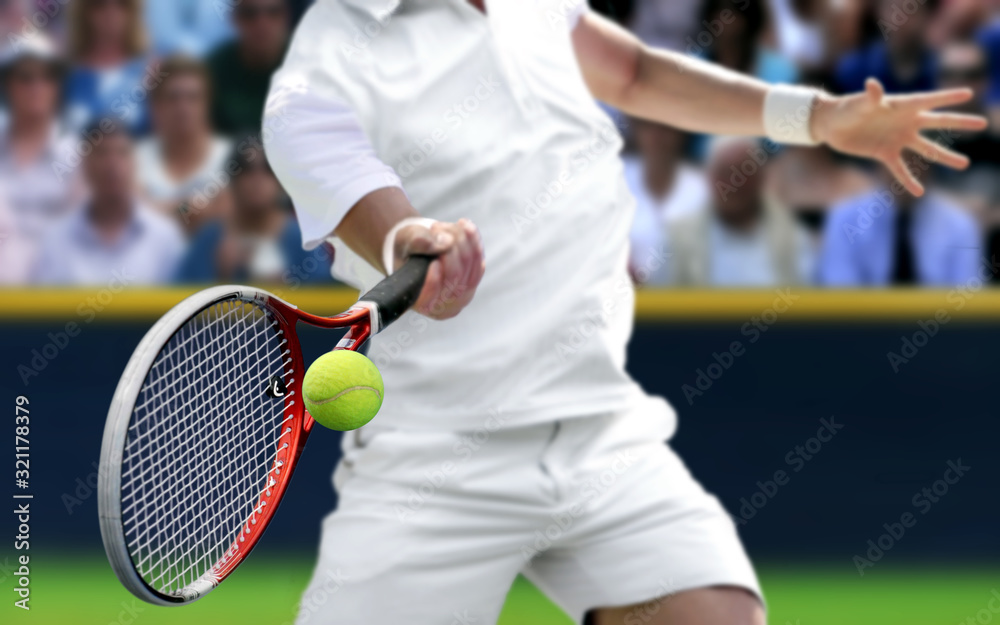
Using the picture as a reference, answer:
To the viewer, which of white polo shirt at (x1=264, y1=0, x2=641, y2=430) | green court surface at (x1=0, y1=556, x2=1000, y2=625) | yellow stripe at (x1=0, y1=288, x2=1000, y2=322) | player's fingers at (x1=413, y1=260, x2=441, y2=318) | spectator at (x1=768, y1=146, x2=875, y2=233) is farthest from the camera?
spectator at (x1=768, y1=146, x2=875, y2=233)

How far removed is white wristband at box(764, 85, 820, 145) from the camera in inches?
89.1

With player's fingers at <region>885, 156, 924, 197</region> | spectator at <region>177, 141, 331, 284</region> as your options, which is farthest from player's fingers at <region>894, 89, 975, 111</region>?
spectator at <region>177, 141, 331, 284</region>

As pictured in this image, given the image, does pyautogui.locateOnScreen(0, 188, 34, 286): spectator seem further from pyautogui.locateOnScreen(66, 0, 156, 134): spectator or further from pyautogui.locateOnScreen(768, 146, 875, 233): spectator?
pyautogui.locateOnScreen(768, 146, 875, 233): spectator

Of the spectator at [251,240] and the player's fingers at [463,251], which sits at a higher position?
the player's fingers at [463,251]

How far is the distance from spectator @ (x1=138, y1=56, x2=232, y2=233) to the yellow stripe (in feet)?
1.12

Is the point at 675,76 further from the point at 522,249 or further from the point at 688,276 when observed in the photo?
the point at 688,276

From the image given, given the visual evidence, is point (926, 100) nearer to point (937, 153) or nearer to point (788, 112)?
point (937, 153)

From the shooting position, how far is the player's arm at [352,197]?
1616 mm

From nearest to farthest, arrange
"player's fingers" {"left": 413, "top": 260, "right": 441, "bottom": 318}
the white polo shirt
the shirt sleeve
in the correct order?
1. "player's fingers" {"left": 413, "top": 260, "right": 441, "bottom": 318}
2. the shirt sleeve
3. the white polo shirt

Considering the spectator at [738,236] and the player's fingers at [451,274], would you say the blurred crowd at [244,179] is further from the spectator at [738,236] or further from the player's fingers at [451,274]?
the player's fingers at [451,274]

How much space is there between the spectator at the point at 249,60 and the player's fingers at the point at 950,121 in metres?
2.62

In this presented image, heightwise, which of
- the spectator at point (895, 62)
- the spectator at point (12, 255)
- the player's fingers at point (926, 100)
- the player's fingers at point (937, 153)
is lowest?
the spectator at point (12, 255)

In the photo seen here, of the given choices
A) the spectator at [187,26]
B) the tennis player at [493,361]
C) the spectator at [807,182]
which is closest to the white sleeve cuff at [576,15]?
the tennis player at [493,361]

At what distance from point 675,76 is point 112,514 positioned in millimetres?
1421
